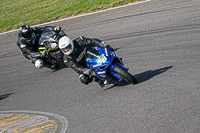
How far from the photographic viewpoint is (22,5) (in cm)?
2728

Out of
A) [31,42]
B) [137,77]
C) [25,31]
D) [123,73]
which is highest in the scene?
[25,31]

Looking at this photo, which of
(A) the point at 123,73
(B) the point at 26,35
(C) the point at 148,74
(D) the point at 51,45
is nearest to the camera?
(A) the point at 123,73

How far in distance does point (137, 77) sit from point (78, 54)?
5.33 ft

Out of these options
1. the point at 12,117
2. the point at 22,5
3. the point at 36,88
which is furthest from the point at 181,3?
the point at 22,5

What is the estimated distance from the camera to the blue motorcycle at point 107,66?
768 centimetres

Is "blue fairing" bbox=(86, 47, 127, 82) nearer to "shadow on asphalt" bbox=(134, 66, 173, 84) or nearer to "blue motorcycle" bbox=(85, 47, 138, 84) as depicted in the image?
"blue motorcycle" bbox=(85, 47, 138, 84)

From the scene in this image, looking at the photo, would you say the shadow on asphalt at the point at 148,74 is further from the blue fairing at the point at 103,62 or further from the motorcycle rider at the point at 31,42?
the motorcycle rider at the point at 31,42

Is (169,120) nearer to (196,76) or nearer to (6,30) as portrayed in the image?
(196,76)

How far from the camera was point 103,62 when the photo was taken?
7660mm

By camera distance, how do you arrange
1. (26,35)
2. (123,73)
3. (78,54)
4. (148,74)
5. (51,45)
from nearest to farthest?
(123,73), (78,54), (148,74), (51,45), (26,35)

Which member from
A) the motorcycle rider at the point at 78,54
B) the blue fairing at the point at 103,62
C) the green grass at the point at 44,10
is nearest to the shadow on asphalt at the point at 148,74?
the blue fairing at the point at 103,62

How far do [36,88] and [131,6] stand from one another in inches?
300

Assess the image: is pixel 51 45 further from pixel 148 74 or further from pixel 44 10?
pixel 44 10

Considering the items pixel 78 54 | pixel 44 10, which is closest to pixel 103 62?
pixel 78 54
